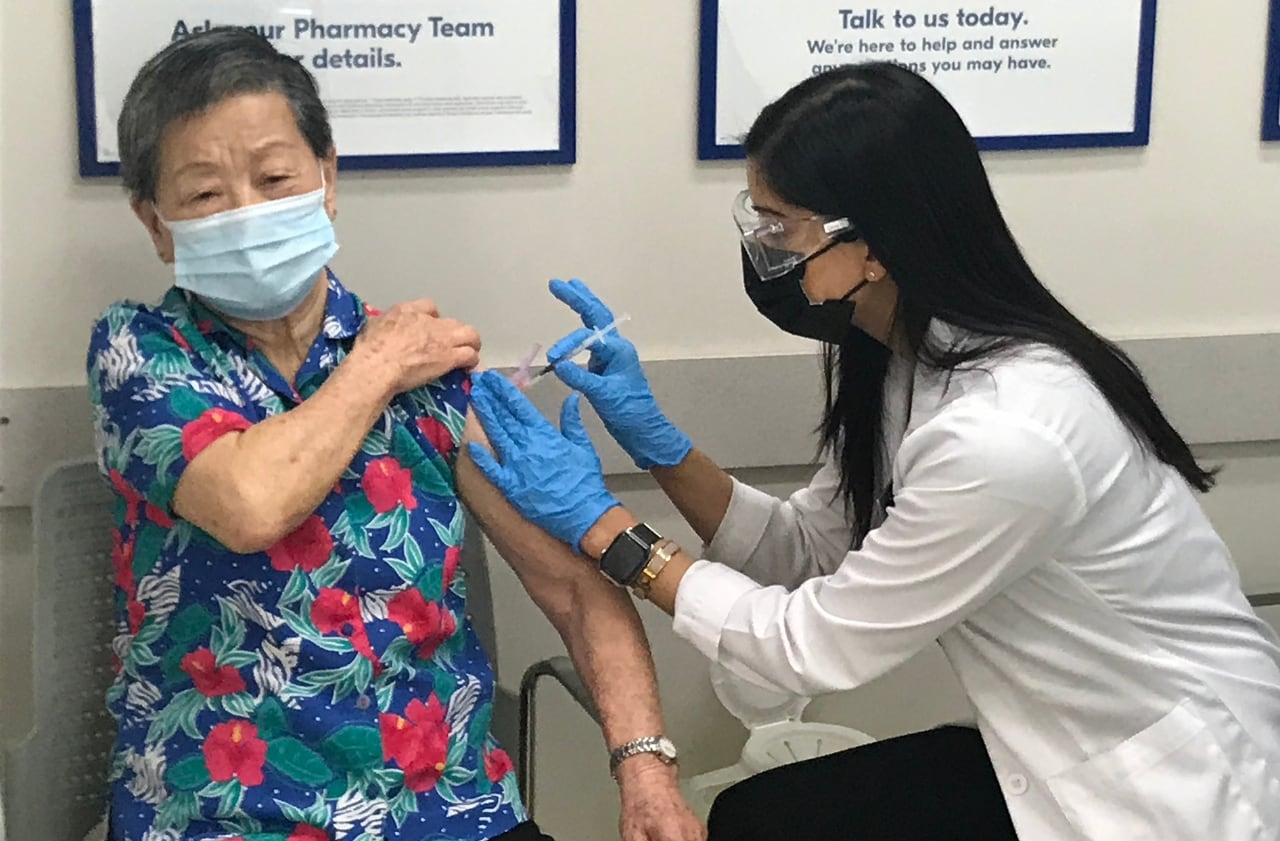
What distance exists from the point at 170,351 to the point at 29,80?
1.83 ft

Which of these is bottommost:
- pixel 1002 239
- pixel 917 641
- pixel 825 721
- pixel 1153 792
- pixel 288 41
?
pixel 825 721

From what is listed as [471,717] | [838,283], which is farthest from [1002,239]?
[471,717]

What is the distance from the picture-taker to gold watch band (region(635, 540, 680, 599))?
1.56 metres

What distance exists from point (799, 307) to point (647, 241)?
474mm

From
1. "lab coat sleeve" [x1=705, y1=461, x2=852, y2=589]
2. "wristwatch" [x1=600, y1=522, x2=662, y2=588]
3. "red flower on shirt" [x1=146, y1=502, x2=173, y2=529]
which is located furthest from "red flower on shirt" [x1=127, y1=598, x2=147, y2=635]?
"lab coat sleeve" [x1=705, y1=461, x2=852, y2=589]

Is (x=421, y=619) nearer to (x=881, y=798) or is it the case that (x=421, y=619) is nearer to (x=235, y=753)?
(x=235, y=753)

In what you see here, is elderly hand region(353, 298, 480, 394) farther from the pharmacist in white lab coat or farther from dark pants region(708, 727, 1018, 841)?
dark pants region(708, 727, 1018, 841)

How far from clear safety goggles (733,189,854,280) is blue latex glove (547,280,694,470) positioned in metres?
0.25

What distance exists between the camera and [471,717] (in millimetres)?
1576

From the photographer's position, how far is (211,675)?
57.9 inches

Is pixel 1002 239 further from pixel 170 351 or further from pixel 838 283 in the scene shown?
pixel 170 351

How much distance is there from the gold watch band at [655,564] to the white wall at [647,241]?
0.48 m

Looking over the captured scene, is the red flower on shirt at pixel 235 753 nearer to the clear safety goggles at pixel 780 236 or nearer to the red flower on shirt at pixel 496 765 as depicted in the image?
the red flower on shirt at pixel 496 765

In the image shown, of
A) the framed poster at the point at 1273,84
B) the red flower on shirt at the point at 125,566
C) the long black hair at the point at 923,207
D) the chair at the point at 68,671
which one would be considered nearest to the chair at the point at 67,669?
the chair at the point at 68,671
